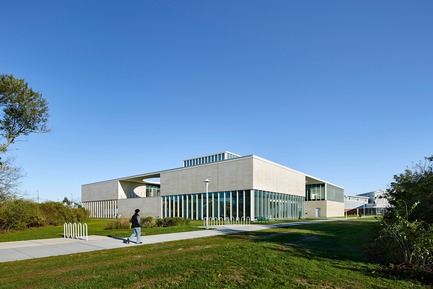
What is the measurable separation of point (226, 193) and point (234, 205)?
2.12 meters

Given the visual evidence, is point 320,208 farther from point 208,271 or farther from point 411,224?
point 208,271

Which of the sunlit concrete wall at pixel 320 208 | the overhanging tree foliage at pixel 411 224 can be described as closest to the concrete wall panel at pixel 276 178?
the sunlit concrete wall at pixel 320 208

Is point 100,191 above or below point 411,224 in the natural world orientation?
below

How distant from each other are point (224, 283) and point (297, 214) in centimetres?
5043

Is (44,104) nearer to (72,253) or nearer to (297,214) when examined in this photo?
(72,253)

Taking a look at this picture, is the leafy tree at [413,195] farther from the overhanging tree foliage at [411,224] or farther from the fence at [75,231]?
the fence at [75,231]

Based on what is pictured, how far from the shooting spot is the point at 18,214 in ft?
90.6

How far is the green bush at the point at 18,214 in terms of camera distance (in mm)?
25961

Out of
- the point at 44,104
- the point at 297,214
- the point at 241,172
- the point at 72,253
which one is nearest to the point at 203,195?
the point at 241,172

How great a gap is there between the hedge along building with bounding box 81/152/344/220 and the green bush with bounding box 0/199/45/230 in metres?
16.0

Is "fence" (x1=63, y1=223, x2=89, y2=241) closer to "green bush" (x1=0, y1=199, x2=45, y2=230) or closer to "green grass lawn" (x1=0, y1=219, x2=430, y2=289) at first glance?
"green grass lawn" (x1=0, y1=219, x2=430, y2=289)

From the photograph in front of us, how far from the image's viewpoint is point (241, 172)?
41.3 metres

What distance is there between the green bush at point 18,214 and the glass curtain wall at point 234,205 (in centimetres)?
2139

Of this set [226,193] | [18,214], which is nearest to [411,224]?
[18,214]
